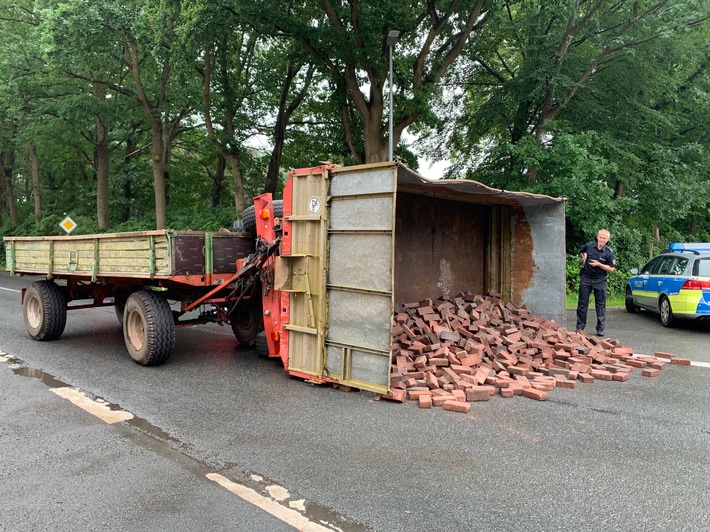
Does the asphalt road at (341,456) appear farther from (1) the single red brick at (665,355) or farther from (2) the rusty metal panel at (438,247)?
(2) the rusty metal panel at (438,247)

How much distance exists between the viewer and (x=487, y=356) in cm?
661

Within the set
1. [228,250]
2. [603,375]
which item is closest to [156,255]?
[228,250]

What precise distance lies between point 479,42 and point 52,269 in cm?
1518

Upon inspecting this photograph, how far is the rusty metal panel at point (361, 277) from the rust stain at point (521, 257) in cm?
409

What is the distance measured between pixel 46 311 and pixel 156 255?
10.8 ft

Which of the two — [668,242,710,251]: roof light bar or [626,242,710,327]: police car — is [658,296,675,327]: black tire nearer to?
[626,242,710,327]: police car

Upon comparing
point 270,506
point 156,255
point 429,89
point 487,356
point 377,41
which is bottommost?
point 270,506

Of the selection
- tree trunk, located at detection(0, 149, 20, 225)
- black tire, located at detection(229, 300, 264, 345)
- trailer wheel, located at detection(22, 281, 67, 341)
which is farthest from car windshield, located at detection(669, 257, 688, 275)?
tree trunk, located at detection(0, 149, 20, 225)

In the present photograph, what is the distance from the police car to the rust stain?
3820mm

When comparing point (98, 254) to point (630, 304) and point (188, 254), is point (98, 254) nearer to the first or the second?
point (188, 254)

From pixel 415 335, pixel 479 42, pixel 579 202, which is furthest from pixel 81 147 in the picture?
pixel 415 335

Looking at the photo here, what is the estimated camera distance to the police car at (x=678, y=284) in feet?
32.4

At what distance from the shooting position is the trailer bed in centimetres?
632

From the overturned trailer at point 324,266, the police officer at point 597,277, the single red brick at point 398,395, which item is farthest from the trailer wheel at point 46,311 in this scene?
the police officer at point 597,277
